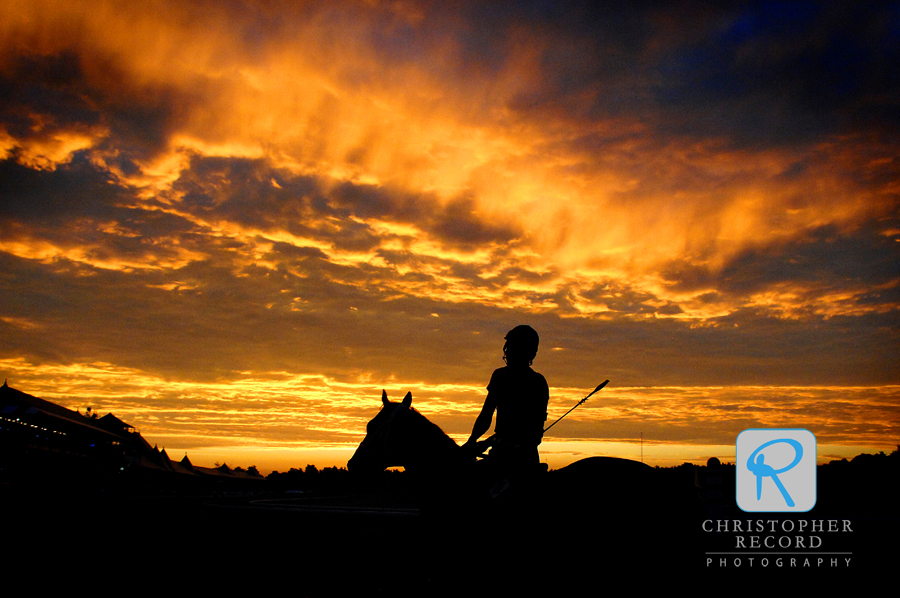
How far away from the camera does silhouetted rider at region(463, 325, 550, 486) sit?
7133 millimetres

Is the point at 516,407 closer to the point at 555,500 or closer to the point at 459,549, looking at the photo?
the point at 555,500

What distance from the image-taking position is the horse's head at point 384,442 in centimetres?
695

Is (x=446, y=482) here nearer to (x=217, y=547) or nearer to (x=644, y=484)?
(x=644, y=484)

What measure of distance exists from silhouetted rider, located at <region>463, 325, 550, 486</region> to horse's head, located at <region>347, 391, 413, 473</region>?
2.69ft

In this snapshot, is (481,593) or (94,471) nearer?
(481,593)

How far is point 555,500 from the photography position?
6.53m

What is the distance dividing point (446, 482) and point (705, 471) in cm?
1040

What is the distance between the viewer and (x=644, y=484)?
6.30m

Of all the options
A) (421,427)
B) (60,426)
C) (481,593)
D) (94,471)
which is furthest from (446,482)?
(94,471)

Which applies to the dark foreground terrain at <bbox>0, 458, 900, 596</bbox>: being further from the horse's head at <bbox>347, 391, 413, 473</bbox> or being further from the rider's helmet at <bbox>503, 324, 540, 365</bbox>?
the rider's helmet at <bbox>503, 324, 540, 365</bbox>

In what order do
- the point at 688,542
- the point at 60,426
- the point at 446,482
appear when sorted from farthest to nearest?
the point at 60,426
the point at 446,482
the point at 688,542

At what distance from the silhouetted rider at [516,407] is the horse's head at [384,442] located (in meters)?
0.82
